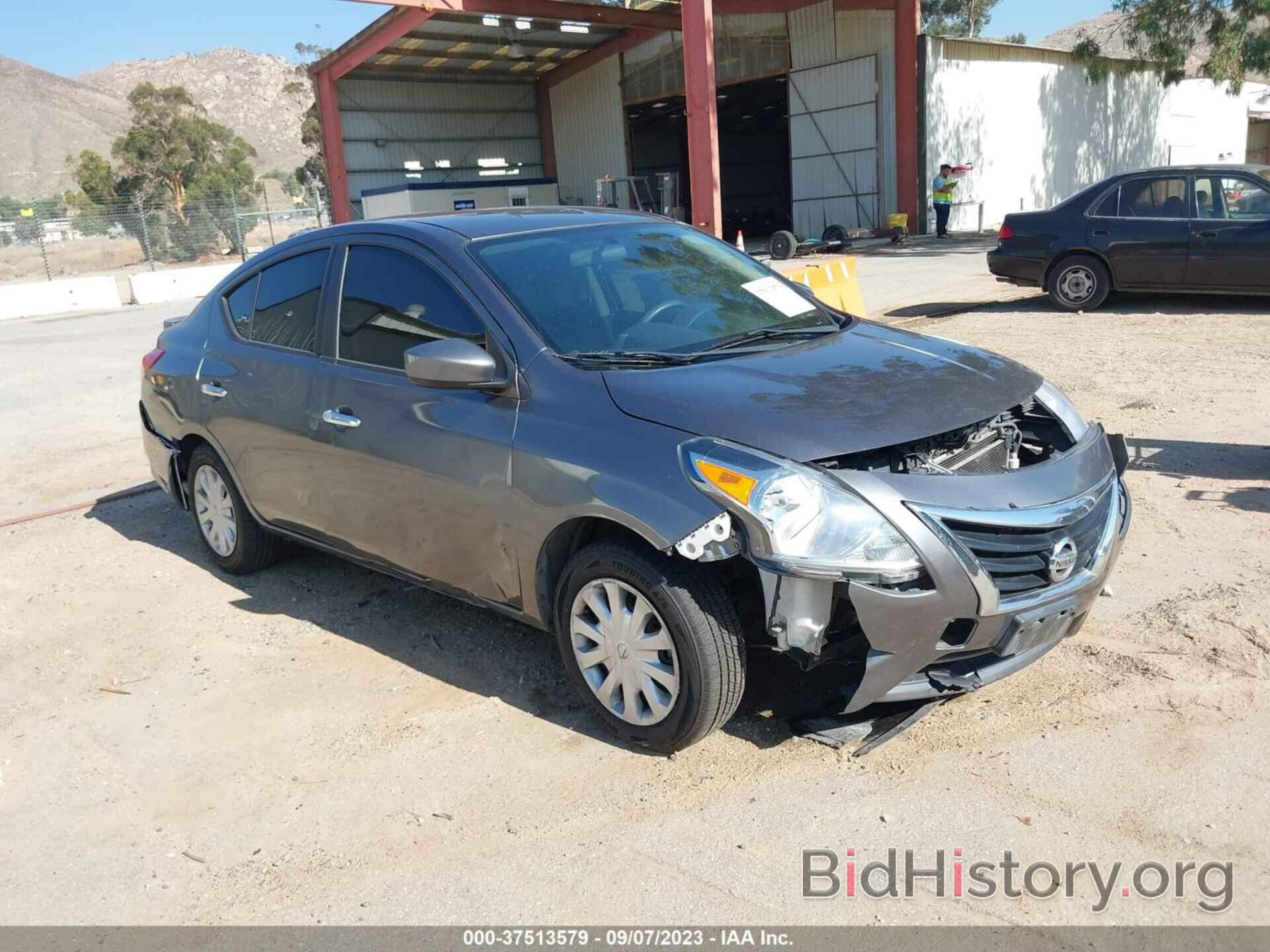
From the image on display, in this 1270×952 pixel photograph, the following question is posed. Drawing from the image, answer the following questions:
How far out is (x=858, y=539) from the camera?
3139 millimetres

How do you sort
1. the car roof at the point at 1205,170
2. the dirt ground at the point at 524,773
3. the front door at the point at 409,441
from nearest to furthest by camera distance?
the dirt ground at the point at 524,773 → the front door at the point at 409,441 → the car roof at the point at 1205,170

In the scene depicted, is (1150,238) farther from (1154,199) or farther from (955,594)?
(955,594)

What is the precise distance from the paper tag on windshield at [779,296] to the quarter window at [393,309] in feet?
4.21

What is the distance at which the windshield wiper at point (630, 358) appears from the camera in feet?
12.6

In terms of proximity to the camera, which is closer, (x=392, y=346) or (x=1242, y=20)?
(x=392, y=346)

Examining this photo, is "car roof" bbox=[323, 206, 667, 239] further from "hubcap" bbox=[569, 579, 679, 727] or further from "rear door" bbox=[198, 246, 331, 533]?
"hubcap" bbox=[569, 579, 679, 727]

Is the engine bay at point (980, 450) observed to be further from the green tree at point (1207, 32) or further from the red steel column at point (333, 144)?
the red steel column at point (333, 144)

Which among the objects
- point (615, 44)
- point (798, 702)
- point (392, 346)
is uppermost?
point (615, 44)

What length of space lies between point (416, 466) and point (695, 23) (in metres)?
21.3

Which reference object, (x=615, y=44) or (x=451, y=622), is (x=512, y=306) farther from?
(x=615, y=44)

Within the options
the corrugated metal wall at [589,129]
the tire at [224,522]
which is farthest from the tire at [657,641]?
the corrugated metal wall at [589,129]

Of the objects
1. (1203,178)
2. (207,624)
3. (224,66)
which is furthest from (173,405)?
(224,66)

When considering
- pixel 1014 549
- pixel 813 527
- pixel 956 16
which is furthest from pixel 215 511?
pixel 956 16

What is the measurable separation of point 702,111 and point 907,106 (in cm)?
634
